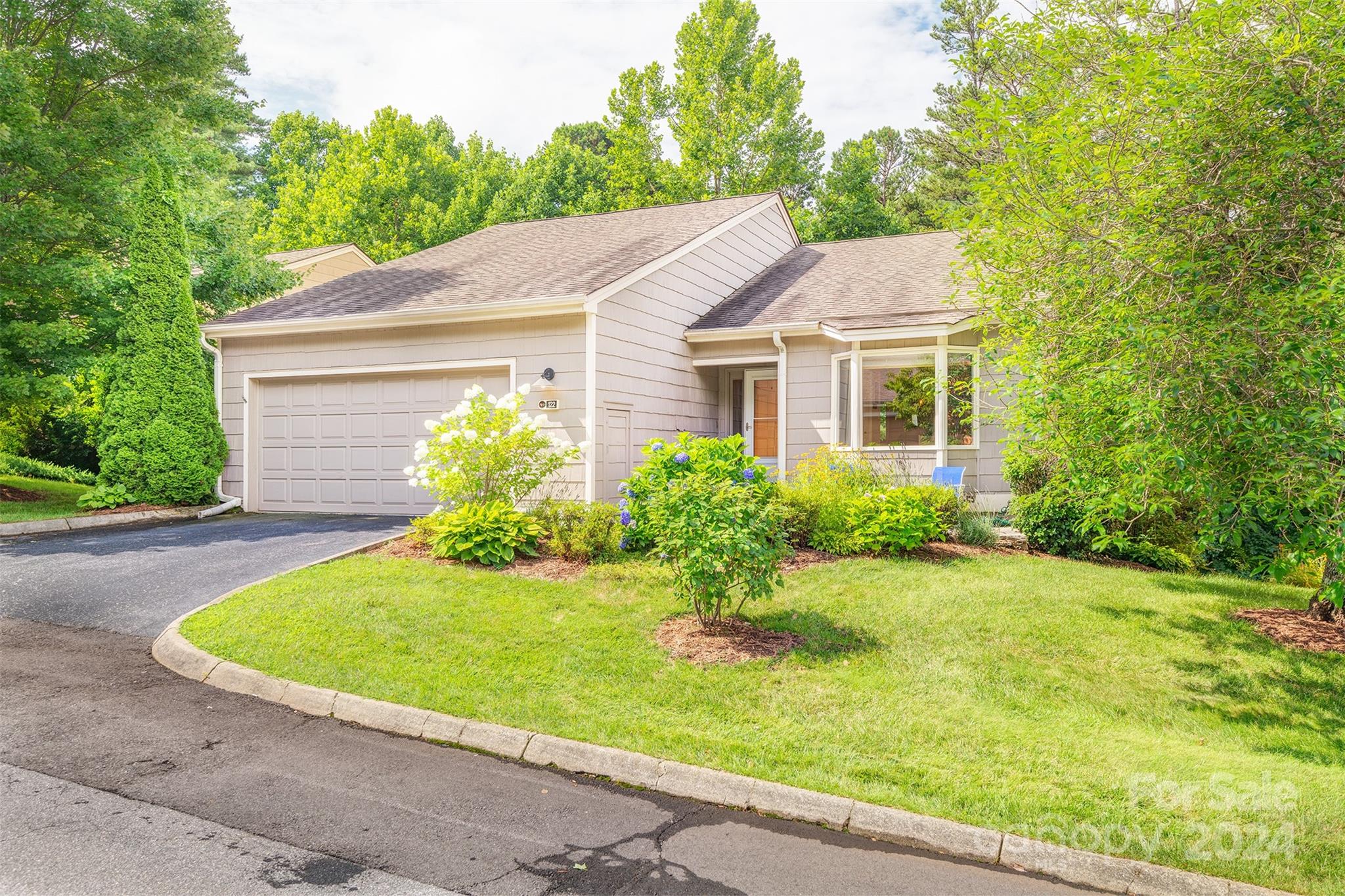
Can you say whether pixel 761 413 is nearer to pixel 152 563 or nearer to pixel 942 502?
pixel 942 502

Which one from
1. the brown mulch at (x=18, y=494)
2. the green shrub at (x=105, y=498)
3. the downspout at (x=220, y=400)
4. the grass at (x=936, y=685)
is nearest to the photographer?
the grass at (x=936, y=685)

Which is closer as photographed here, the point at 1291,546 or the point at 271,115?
the point at 1291,546

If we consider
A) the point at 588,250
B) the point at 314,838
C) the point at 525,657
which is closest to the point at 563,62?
the point at 588,250

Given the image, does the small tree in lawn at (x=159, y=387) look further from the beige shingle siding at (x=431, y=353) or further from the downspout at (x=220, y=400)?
the beige shingle siding at (x=431, y=353)

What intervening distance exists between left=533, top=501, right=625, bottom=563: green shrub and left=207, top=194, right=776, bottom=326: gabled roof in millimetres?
3015

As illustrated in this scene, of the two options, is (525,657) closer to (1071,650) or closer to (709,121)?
(1071,650)

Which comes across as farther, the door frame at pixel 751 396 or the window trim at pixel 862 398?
the door frame at pixel 751 396

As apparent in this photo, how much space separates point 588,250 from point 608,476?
4.63 m

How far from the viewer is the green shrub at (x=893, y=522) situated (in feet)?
28.3

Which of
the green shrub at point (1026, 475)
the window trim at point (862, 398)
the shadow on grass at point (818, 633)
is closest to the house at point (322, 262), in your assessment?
the window trim at point (862, 398)

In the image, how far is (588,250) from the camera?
547 inches

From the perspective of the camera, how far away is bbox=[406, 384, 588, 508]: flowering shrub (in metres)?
9.22

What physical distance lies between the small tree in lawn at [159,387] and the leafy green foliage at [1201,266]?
38.4 ft

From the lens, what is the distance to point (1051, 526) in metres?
9.33
